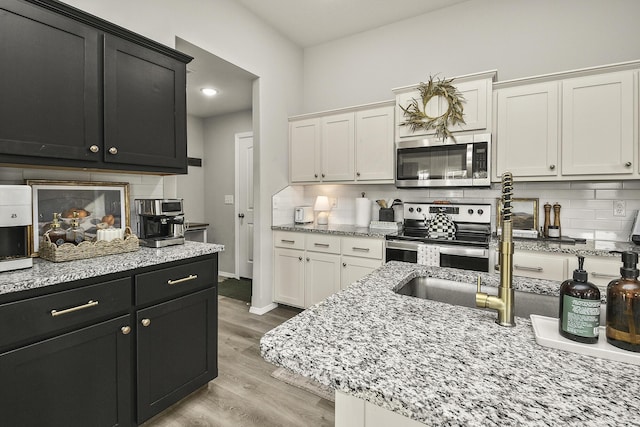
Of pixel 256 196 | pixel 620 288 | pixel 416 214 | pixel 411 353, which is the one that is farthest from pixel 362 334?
pixel 256 196

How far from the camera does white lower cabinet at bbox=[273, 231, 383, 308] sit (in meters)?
2.98

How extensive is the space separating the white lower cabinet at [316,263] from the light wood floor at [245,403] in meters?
0.89

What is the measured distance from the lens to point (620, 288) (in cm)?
67

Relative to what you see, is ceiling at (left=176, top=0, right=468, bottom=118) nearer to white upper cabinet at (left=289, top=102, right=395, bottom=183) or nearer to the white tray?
white upper cabinet at (left=289, top=102, right=395, bottom=183)

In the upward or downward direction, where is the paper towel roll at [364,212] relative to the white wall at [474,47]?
downward

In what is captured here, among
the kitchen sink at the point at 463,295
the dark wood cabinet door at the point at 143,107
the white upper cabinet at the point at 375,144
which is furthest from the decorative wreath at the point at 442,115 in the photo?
the dark wood cabinet door at the point at 143,107

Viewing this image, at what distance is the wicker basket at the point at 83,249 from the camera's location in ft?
5.13

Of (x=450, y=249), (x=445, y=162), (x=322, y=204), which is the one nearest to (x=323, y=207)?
(x=322, y=204)

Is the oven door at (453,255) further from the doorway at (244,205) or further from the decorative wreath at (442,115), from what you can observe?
the doorway at (244,205)

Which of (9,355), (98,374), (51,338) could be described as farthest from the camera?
(98,374)

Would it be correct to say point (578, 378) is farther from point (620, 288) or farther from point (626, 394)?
point (620, 288)

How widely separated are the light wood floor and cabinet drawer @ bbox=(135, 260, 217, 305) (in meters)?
0.73

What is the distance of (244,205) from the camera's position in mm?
4887

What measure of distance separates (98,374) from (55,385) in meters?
0.16
